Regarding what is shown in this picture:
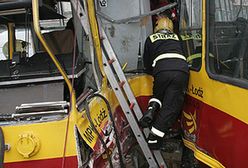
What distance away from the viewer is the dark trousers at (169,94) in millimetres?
3047

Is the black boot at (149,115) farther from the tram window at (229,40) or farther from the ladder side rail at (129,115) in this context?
the tram window at (229,40)

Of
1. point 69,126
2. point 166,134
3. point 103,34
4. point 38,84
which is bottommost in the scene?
point 166,134

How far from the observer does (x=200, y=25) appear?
282 centimetres

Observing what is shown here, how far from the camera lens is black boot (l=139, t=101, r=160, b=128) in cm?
305

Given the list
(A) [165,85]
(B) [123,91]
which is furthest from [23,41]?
(A) [165,85]

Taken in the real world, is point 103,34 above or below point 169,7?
below

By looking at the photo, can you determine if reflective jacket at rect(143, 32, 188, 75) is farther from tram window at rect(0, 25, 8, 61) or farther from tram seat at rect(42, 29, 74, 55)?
tram window at rect(0, 25, 8, 61)

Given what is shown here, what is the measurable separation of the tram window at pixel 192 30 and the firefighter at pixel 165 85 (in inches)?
2.5

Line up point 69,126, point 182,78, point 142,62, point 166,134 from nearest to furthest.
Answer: point 69,126 → point 182,78 → point 166,134 → point 142,62

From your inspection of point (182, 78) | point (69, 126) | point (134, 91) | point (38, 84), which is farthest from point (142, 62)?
point (69, 126)

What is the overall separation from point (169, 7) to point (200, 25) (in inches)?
22.8

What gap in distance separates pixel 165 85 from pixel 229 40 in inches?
29.8

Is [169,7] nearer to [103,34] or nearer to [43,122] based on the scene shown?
[103,34]

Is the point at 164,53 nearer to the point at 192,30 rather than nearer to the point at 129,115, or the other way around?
the point at 192,30
